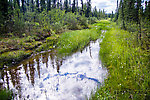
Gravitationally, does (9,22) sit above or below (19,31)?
above

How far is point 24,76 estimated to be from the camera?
5672mm

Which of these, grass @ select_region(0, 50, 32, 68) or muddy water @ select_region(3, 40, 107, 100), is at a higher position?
grass @ select_region(0, 50, 32, 68)

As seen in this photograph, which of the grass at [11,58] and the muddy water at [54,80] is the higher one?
the grass at [11,58]

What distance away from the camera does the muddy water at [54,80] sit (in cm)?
423

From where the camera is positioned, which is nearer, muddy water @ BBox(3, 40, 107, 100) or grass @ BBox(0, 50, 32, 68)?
muddy water @ BBox(3, 40, 107, 100)

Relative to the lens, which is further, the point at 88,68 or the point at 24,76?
the point at 88,68

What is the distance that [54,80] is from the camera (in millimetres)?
5301

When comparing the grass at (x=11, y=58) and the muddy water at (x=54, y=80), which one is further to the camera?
the grass at (x=11, y=58)

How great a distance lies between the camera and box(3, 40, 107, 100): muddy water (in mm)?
4230

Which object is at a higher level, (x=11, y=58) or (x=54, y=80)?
(x=11, y=58)

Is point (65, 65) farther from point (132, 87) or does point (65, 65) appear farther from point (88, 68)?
point (132, 87)

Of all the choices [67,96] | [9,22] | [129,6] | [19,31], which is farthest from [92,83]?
[129,6]

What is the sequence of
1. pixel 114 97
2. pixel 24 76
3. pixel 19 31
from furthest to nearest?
pixel 19 31 < pixel 24 76 < pixel 114 97

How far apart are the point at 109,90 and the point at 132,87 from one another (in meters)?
0.80
